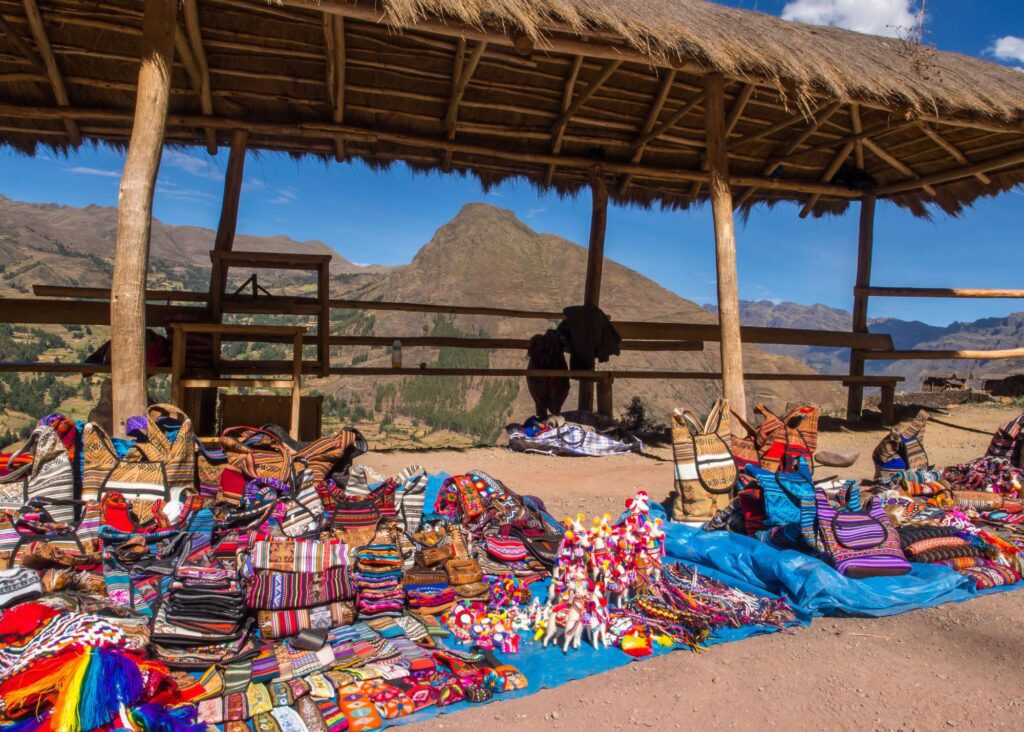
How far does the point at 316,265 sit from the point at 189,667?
3699 millimetres

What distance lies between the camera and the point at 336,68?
561 cm

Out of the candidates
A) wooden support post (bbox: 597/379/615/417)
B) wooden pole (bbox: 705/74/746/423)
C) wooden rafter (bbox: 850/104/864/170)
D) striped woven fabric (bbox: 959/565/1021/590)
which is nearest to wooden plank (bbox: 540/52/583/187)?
wooden pole (bbox: 705/74/746/423)

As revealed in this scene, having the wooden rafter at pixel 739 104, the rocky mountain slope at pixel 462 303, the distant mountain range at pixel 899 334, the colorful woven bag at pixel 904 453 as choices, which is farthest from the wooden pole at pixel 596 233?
the distant mountain range at pixel 899 334

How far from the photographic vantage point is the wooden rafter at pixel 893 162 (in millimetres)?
7934

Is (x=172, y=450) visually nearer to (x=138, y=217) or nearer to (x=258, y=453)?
(x=258, y=453)

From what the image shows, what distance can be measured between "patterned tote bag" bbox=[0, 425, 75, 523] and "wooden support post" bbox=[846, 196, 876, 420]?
9.05m

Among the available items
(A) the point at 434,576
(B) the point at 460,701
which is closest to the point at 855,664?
(B) the point at 460,701

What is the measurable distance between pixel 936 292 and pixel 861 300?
3.24ft

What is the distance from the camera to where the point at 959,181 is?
8.45 meters

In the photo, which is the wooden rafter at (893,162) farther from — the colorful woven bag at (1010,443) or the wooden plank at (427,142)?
the colorful woven bag at (1010,443)

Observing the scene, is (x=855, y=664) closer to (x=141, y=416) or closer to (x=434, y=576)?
(x=434, y=576)

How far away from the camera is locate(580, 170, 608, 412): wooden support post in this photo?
8.02 m

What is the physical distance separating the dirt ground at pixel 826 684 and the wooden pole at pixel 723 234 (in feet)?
9.10

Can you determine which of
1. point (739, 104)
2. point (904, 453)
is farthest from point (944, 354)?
point (739, 104)
